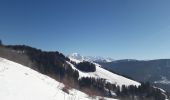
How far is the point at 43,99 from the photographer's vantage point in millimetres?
8359

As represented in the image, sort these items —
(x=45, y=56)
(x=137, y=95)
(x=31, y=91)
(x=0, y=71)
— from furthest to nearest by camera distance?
1. (x=45, y=56)
2. (x=137, y=95)
3. (x=0, y=71)
4. (x=31, y=91)

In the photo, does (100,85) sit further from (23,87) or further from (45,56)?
(23,87)

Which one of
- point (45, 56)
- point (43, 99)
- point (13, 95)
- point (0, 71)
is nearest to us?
point (13, 95)

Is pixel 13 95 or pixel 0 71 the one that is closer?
pixel 13 95

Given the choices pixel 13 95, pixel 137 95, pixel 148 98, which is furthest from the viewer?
pixel 137 95

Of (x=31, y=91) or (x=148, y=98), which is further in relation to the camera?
(x=148, y=98)

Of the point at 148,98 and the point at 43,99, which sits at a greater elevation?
the point at 43,99

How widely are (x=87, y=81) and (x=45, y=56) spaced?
33.2 metres

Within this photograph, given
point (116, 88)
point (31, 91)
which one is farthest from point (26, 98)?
point (116, 88)

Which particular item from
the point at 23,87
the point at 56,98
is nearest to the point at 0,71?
the point at 23,87

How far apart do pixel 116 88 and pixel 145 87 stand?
19569mm

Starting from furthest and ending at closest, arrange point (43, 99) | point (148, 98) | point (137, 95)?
1. point (137, 95)
2. point (148, 98)
3. point (43, 99)

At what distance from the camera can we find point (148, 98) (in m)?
152

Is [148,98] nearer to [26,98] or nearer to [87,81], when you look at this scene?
[87,81]
